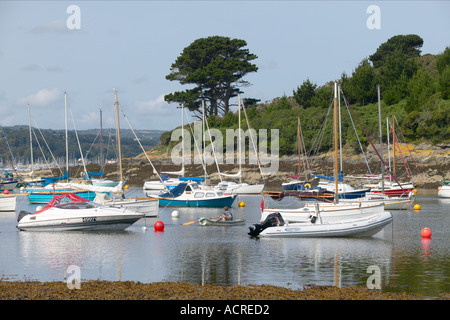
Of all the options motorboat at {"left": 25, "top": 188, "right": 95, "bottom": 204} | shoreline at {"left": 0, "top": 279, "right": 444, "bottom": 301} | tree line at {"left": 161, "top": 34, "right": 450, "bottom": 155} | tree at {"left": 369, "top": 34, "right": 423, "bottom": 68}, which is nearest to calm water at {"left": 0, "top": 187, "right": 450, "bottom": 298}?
shoreline at {"left": 0, "top": 279, "right": 444, "bottom": 301}

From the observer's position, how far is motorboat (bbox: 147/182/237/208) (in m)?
54.4

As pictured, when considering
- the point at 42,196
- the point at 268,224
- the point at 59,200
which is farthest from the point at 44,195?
the point at 268,224

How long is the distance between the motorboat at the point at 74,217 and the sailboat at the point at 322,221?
7.69 meters

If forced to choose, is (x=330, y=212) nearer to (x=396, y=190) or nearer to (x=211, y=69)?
(x=396, y=190)

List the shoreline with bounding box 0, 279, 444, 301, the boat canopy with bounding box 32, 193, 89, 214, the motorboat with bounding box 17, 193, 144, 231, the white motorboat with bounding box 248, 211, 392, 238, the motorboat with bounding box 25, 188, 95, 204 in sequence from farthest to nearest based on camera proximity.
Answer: the motorboat with bounding box 25, 188, 95, 204, the boat canopy with bounding box 32, 193, 89, 214, the motorboat with bounding box 17, 193, 144, 231, the white motorboat with bounding box 248, 211, 392, 238, the shoreline with bounding box 0, 279, 444, 301

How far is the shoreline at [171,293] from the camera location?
57.4 ft

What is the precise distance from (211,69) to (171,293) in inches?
3773

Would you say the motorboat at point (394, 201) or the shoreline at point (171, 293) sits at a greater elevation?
the shoreline at point (171, 293)

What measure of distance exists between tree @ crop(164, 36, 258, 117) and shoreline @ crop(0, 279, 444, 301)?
93.0 meters

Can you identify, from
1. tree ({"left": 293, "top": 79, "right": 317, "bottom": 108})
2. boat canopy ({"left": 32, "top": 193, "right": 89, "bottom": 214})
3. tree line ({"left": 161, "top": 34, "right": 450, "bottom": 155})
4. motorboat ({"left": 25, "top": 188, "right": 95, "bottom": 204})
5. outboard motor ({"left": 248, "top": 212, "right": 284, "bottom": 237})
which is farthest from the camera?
tree ({"left": 293, "top": 79, "right": 317, "bottom": 108})

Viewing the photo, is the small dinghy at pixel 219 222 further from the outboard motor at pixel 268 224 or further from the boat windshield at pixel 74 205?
the boat windshield at pixel 74 205

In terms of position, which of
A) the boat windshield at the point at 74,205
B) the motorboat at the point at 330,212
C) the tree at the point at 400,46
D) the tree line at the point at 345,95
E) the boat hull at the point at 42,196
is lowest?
the boat hull at the point at 42,196

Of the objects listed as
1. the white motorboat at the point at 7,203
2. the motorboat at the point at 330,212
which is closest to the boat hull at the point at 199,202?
the white motorboat at the point at 7,203

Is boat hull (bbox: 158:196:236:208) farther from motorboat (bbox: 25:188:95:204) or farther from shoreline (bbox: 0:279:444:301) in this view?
shoreline (bbox: 0:279:444:301)
